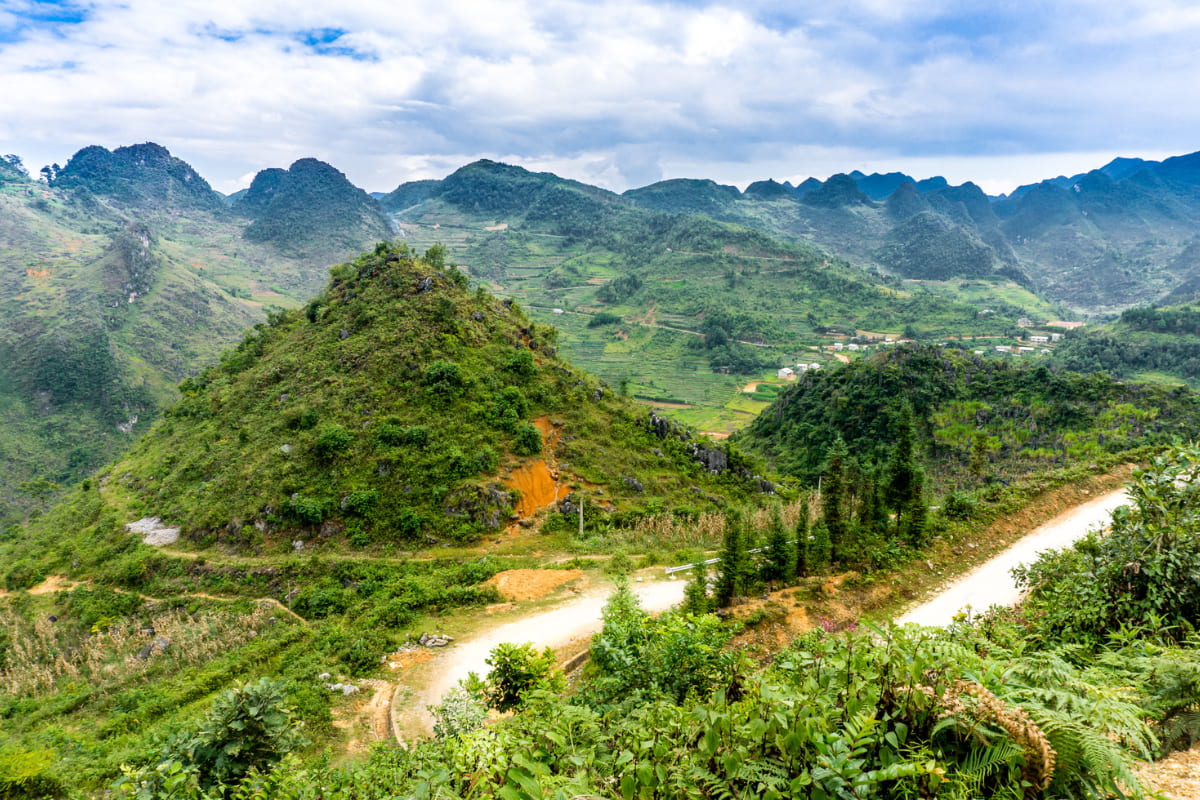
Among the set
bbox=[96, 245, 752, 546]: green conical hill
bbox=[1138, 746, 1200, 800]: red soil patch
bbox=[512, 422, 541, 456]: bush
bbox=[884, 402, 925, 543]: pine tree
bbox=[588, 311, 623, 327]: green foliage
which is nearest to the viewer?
bbox=[1138, 746, 1200, 800]: red soil patch

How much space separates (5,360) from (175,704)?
104 meters

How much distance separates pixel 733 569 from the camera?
1291cm

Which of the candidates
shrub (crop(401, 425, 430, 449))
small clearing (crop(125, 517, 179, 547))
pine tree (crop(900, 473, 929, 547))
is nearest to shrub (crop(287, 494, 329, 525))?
shrub (crop(401, 425, 430, 449))

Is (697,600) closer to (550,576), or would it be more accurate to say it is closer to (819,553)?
(819,553)

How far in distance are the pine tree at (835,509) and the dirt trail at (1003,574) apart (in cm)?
232

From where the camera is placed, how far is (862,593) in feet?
40.9

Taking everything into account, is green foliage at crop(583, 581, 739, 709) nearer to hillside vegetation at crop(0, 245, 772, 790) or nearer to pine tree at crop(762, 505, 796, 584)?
pine tree at crop(762, 505, 796, 584)

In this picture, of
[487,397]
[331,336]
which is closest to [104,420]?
[331,336]

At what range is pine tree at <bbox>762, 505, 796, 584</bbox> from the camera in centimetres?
1320

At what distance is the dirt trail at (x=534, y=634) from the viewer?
12.2 meters

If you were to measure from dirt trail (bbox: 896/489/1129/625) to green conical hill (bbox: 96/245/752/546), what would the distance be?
1452 cm

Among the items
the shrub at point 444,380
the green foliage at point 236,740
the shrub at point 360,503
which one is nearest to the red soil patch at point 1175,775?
the green foliage at point 236,740

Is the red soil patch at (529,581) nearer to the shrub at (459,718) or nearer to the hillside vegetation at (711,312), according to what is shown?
the shrub at (459,718)

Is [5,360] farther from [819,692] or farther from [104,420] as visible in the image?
[819,692]
